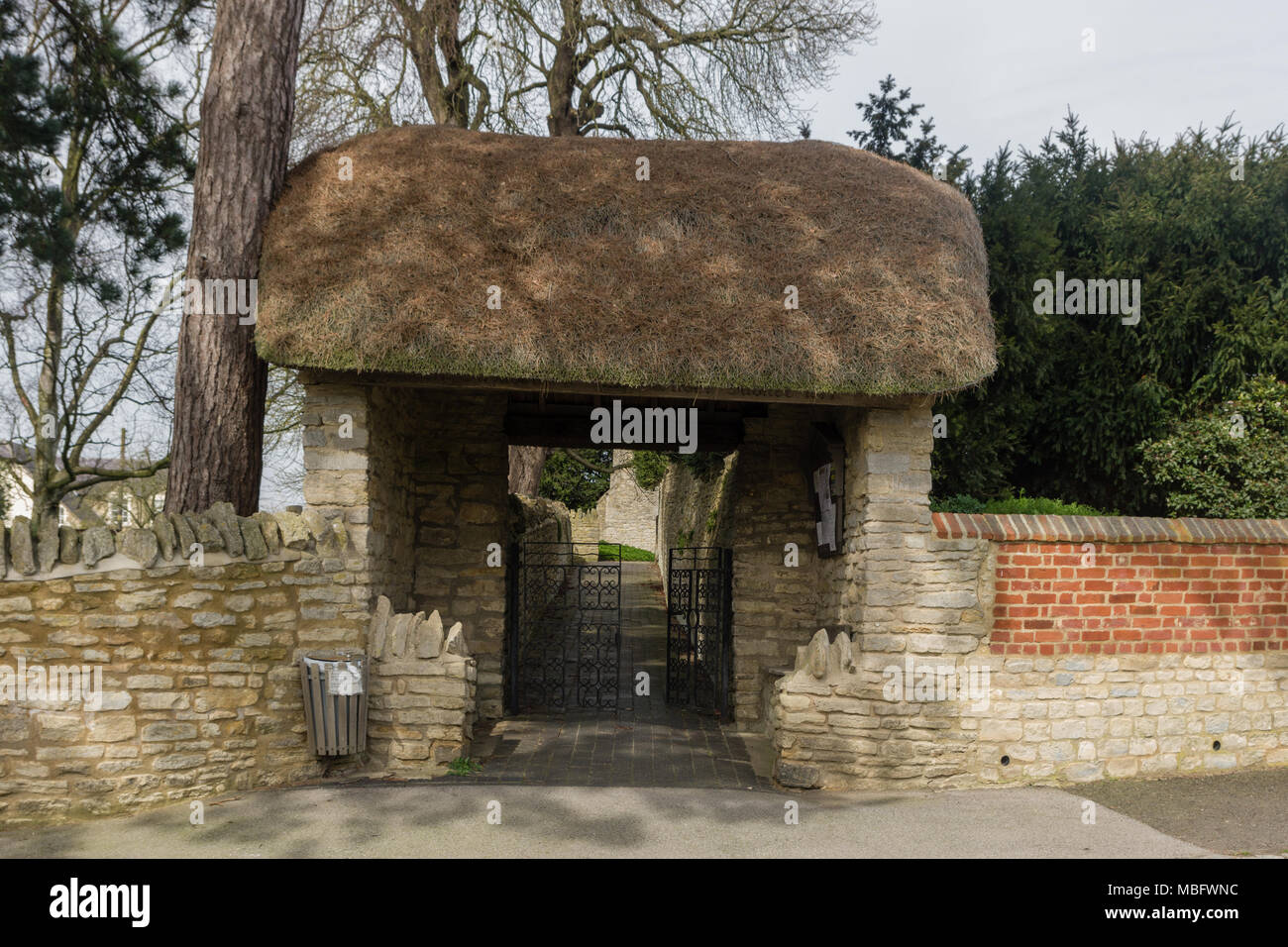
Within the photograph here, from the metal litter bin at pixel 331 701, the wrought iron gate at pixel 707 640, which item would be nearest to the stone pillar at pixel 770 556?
the wrought iron gate at pixel 707 640

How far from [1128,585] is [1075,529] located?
591 mm

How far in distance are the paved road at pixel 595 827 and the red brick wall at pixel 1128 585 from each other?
1.23 metres

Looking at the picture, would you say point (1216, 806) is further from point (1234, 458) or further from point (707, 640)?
point (707, 640)

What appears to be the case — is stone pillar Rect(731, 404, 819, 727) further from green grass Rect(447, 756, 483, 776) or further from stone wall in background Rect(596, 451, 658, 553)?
stone wall in background Rect(596, 451, 658, 553)

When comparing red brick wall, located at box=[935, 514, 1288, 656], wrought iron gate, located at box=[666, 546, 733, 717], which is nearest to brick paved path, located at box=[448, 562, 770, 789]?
wrought iron gate, located at box=[666, 546, 733, 717]

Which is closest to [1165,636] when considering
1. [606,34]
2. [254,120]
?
[254,120]

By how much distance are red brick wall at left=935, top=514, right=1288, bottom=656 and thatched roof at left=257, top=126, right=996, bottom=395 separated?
1.33 m

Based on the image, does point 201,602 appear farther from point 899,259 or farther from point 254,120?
point 899,259

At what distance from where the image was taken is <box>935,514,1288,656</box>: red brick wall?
6.75 metres

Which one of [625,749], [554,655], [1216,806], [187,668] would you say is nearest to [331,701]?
[187,668]

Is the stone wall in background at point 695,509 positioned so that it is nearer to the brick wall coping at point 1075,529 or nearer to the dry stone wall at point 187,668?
the brick wall coping at point 1075,529

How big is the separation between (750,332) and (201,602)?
4.09 m

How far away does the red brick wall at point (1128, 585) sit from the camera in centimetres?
675

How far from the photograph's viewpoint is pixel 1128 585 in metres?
6.84
